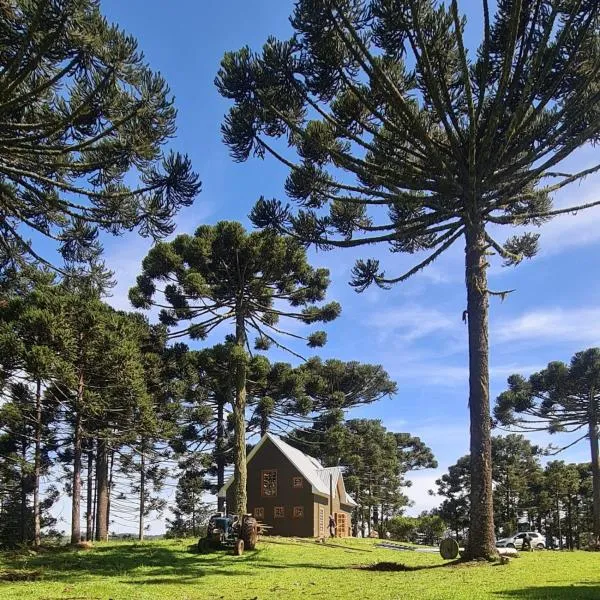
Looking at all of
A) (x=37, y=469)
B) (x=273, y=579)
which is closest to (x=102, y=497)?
(x=37, y=469)

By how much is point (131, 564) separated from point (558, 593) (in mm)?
12230

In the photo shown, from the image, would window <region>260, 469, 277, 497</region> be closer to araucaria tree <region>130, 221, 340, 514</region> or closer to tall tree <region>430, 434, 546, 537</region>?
araucaria tree <region>130, 221, 340, 514</region>

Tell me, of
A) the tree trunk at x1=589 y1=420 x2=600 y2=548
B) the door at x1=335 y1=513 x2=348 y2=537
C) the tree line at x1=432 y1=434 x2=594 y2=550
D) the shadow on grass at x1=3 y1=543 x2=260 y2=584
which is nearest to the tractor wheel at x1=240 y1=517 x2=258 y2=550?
the shadow on grass at x1=3 y1=543 x2=260 y2=584

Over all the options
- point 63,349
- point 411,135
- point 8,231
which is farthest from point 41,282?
point 411,135

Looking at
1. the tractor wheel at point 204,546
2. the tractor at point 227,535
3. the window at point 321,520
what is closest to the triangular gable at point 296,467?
the window at point 321,520

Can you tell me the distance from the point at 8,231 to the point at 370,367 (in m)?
26.1

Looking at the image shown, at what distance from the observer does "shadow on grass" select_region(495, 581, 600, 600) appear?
8.45 m

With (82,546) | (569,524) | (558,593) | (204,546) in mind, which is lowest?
(569,524)

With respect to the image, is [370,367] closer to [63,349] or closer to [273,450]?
[273,450]

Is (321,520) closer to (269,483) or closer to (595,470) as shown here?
(269,483)

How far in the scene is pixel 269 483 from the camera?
3669cm

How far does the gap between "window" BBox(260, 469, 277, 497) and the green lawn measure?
1766 cm

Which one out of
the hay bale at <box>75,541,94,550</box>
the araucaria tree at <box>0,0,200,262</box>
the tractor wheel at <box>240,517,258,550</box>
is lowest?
the hay bale at <box>75,541,94,550</box>

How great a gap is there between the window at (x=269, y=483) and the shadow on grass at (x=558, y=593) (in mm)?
27798
